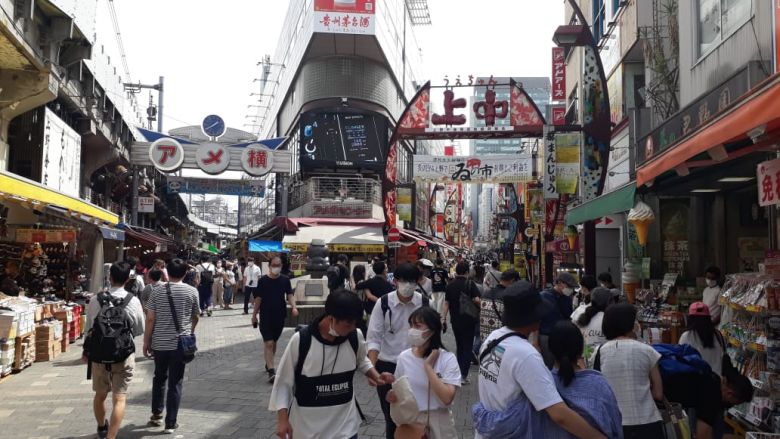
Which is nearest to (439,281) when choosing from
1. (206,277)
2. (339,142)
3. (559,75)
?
(206,277)

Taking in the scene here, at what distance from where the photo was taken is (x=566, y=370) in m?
2.89

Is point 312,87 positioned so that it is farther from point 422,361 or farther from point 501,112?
point 422,361

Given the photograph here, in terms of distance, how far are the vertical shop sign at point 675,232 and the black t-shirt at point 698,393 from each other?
9.78 metres

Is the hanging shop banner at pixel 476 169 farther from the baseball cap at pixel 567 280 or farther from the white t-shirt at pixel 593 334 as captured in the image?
the white t-shirt at pixel 593 334

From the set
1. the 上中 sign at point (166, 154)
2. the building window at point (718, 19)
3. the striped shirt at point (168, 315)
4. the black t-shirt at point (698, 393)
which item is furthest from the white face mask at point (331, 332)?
the 上中 sign at point (166, 154)

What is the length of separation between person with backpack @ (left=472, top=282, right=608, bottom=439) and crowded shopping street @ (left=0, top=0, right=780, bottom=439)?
0.04 ft

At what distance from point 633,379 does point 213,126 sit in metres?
25.3

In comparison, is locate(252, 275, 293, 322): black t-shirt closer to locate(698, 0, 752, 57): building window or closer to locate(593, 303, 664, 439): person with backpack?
locate(593, 303, 664, 439): person with backpack

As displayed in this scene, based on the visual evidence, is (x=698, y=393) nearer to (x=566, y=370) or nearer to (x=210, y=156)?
(x=566, y=370)

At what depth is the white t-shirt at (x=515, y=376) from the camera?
8.95ft

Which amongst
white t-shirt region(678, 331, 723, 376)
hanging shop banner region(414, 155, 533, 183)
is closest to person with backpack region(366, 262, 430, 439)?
white t-shirt region(678, 331, 723, 376)

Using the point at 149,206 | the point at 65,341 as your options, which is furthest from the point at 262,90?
the point at 65,341

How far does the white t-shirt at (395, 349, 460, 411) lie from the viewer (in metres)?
3.64

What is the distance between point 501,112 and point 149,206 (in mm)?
16498
